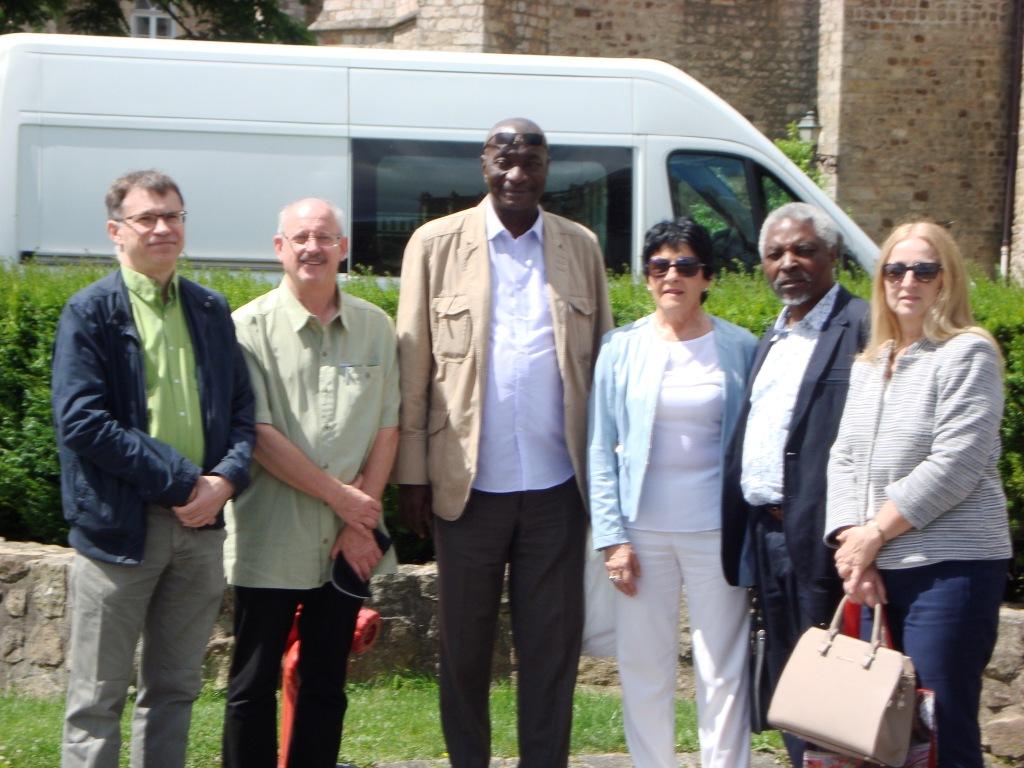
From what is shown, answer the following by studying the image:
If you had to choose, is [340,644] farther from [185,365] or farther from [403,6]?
[403,6]

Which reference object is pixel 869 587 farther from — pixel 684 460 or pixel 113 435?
pixel 113 435

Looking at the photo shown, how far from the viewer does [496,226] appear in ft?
14.4

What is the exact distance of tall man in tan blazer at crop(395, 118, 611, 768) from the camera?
4.27 m

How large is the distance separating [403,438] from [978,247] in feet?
61.9

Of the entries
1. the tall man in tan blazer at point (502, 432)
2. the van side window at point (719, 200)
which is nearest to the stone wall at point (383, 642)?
the tall man in tan blazer at point (502, 432)

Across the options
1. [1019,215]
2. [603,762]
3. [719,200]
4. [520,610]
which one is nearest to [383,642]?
[603,762]

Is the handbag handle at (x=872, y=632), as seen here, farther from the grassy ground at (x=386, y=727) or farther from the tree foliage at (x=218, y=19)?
the tree foliage at (x=218, y=19)

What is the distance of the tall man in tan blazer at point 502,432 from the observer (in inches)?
168

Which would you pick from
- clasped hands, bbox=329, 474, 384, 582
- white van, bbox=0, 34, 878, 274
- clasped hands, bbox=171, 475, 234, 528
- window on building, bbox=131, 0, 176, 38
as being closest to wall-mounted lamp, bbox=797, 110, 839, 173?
window on building, bbox=131, 0, 176, 38

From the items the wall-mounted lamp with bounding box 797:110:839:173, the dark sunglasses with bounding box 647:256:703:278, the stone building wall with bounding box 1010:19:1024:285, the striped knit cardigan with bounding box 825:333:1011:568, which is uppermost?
the wall-mounted lamp with bounding box 797:110:839:173

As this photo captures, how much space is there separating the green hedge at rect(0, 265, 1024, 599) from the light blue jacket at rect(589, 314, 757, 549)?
1458 mm

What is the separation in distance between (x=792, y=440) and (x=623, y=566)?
66 cm

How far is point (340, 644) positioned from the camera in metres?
4.25

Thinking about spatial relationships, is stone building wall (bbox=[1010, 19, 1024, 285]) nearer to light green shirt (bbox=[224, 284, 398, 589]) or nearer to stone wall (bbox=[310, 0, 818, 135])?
stone wall (bbox=[310, 0, 818, 135])
